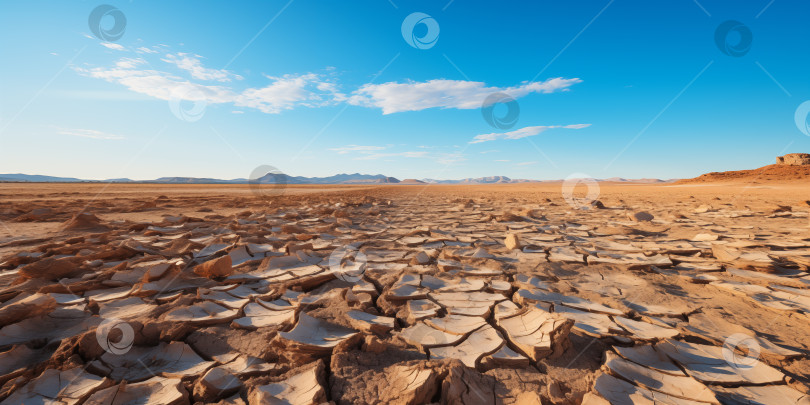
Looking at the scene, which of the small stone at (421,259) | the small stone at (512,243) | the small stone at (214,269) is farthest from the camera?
the small stone at (512,243)

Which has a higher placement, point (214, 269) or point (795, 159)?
point (795, 159)

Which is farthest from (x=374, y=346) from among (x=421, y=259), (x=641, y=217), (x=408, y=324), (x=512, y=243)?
(x=641, y=217)

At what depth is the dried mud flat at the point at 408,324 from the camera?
115 centimetres

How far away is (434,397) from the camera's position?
43.4 inches

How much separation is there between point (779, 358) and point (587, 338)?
0.72m

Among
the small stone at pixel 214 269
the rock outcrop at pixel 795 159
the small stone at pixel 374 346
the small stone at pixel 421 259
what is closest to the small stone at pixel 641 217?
the small stone at pixel 421 259

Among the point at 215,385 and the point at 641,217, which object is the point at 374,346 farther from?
the point at 641,217

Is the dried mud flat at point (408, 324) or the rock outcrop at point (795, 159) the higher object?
the rock outcrop at point (795, 159)

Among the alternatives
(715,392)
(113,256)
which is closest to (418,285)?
(715,392)

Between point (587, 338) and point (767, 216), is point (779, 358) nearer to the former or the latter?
point (587, 338)

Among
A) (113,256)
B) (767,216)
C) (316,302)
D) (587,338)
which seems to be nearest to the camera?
(587,338)

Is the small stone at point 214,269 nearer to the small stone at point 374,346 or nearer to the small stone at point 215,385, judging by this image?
the small stone at point 215,385

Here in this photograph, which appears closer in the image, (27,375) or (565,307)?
(27,375)

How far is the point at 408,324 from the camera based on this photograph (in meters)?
1.69
